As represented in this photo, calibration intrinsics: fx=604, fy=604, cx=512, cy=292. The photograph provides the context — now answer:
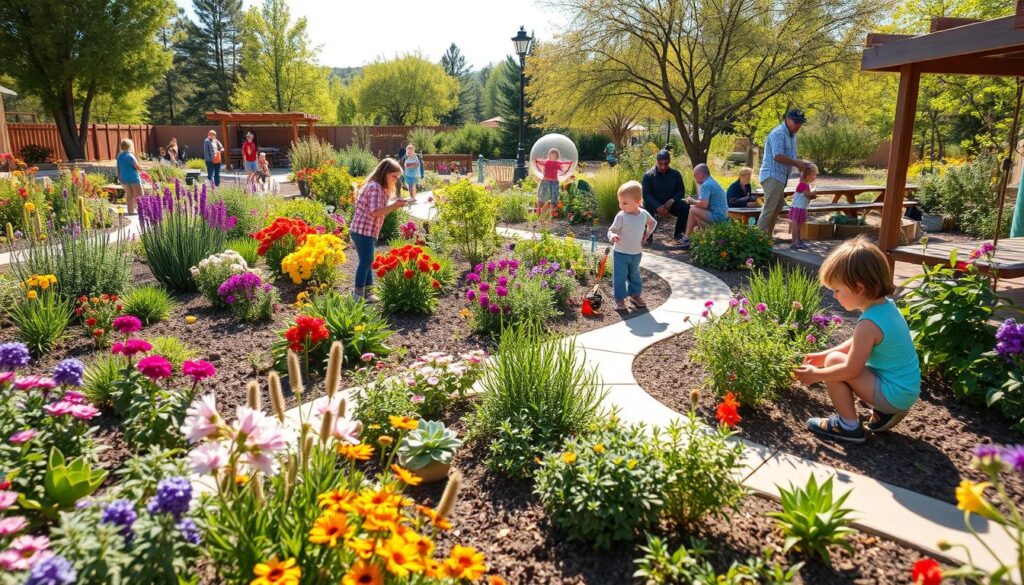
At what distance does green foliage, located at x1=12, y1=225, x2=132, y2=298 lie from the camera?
5121 millimetres

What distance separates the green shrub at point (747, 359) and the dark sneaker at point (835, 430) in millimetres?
314

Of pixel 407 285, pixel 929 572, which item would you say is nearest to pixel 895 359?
pixel 929 572

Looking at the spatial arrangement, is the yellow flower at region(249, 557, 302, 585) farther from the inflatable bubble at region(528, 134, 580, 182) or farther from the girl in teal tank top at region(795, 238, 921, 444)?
the inflatable bubble at region(528, 134, 580, 182)

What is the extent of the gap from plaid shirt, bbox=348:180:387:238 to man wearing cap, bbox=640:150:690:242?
512 centimetres

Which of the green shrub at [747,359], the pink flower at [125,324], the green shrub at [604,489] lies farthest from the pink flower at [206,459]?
the green shrub at [747,359]

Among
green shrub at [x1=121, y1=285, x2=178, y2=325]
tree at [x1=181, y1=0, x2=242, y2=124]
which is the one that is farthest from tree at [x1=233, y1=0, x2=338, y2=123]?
green shrub at [x1=121, y1=285, x2=178, y2=325]

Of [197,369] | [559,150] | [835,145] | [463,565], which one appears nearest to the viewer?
[463,565]

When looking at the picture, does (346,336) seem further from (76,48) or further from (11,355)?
(76,48)

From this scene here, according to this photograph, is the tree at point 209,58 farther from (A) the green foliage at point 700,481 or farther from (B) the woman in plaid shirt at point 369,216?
(A) the green foliage at point 700,481

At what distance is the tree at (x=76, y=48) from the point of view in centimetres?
2477

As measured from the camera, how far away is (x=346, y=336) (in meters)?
4.36

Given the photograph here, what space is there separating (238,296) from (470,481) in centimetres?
322

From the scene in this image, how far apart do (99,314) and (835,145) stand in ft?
97.2

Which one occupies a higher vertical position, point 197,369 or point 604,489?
point 197,369
